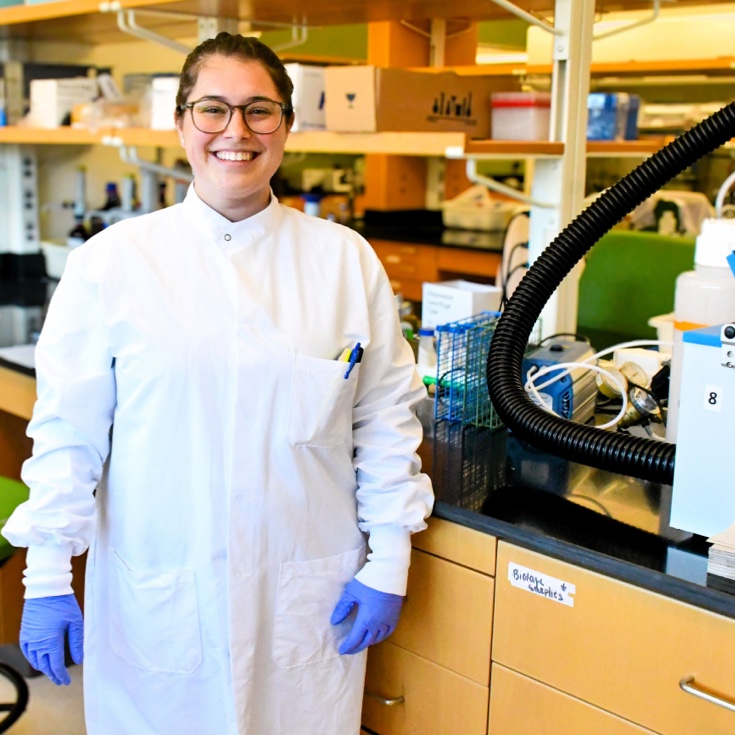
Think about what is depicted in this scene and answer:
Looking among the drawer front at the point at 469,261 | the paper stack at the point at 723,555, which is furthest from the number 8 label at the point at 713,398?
the drawer front at the point at 469,261

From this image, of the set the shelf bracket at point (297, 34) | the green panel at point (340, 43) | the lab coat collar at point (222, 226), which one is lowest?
the lab coat collar at point (222, 226)

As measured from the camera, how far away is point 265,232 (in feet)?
4.38

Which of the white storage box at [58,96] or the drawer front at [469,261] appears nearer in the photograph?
the white storage box at [58,96]

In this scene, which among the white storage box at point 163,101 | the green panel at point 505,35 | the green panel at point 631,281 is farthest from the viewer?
the green panel at point 505,35

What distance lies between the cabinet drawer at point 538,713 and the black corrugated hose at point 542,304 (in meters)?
0.33

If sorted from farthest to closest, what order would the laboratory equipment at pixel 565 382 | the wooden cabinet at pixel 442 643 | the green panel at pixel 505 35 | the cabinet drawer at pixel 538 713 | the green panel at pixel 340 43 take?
the green panel at pixel 340 43, the green panel at pixel 505 35, the laboratory equipment at pixel 565 382, the wooden cabinet at pixel 442 643, the cabinet drawer at pixel 538 713

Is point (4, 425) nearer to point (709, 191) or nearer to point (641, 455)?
point (641, 455)

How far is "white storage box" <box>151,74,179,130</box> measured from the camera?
2492 millimetres

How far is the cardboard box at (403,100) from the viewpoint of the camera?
1.87 m

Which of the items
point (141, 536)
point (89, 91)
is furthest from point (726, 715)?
point (89, 91)

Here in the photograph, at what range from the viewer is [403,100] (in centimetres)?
191

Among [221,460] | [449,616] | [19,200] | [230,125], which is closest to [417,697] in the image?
[449,616]

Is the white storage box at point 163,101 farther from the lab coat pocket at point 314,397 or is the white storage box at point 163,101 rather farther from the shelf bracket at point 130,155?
the lab coat pocket at point 314,397

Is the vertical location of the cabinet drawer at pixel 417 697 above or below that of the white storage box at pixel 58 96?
below
